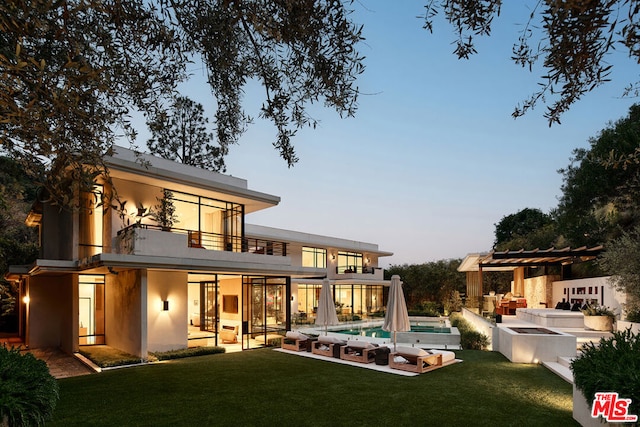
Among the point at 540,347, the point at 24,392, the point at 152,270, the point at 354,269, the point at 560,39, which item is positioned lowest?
the point at 540,347

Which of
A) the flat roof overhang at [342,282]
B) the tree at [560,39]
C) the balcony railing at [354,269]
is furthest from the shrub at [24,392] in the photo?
the balcony railing at [354,269]

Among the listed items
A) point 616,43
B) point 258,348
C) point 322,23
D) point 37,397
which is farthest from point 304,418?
point 258,348

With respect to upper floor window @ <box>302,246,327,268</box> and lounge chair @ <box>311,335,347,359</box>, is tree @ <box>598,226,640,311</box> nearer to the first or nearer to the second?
lounge chair @ <box>311,335,347,359</box>

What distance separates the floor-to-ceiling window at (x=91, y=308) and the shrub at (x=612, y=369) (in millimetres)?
16188

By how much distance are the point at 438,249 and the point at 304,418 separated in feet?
182

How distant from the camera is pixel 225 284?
20188 millimetres

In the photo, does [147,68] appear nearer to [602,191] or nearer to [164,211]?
[164,211]

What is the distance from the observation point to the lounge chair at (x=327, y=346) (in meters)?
14.0

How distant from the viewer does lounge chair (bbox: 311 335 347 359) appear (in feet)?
45.9

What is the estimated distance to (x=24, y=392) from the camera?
5.29 meters

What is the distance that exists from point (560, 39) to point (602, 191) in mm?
22004

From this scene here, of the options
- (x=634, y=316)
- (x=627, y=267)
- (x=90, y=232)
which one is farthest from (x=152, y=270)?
(x=634, y=316)

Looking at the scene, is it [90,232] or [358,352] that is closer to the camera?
[358,352]

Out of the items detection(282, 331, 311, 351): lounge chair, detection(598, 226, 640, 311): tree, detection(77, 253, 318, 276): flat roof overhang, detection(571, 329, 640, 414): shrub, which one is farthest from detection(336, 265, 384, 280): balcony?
detection(571, 329, 640, 414): shrub
